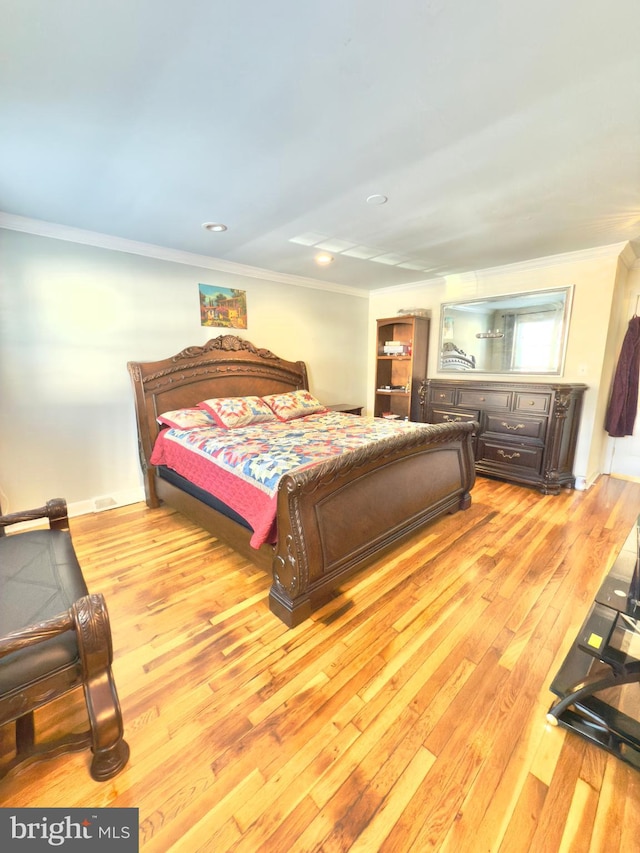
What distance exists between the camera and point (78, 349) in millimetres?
2922

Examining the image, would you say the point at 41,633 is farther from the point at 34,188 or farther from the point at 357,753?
the point at 34,188

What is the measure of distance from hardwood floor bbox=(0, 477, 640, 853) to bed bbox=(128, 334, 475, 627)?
0.22m

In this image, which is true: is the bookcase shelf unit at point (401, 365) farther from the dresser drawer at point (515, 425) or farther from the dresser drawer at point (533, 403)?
the dresser drawer at point (533, 403)

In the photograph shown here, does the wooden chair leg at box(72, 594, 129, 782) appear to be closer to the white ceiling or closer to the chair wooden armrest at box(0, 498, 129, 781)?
the chair wooden armrest at box(0, 498, 129, 781)

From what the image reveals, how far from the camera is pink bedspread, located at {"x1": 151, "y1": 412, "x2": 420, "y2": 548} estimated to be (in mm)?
1958

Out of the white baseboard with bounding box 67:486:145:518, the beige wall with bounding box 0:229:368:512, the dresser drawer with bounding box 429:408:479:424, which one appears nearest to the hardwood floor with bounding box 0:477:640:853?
the white baseboard with bounding box 67:486:145:518

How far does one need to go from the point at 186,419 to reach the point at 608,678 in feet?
10.0

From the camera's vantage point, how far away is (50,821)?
1.03m

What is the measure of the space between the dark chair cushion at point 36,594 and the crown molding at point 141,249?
7.88 ft

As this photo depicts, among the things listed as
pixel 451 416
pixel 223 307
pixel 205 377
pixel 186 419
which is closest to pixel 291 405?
pixel 205 377

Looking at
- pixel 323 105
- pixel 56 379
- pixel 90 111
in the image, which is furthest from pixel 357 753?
pixel 56 379

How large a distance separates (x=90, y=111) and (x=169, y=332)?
205 cm

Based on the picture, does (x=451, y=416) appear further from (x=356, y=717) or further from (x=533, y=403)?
(x=356, y=717)

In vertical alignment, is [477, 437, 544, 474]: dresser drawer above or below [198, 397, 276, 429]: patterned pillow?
below
